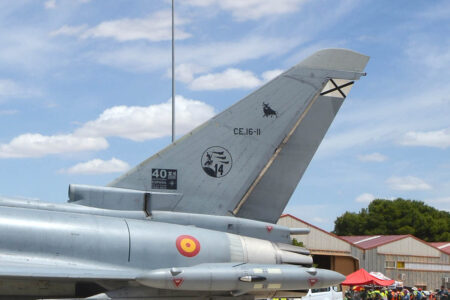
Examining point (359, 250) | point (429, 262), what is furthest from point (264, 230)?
point (429, 262)

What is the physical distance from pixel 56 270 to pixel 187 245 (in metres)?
2.09

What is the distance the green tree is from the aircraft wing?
2659 inches

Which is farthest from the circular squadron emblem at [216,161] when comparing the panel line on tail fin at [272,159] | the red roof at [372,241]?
the red roof at [372,241]

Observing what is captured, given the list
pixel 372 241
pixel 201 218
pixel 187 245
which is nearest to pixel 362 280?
pixel 201 218

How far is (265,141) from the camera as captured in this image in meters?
11.7

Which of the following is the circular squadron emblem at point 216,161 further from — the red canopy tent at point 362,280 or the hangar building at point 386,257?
the hangar building at point 386,257

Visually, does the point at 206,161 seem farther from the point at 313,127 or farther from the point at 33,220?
the point at 33,220

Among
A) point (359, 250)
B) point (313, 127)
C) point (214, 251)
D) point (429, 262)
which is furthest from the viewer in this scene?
point (429, 262)

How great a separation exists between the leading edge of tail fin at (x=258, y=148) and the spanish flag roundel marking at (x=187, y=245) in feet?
2.96

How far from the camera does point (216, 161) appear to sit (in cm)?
1141

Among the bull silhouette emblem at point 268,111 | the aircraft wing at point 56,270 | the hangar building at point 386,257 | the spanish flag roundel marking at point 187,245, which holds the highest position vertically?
the bull silhouette emblem at point 268,111

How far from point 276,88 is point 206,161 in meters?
1.92

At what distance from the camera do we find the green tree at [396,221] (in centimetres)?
7369

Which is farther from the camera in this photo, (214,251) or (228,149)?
(228,149)
